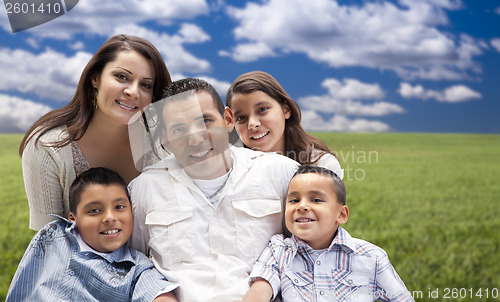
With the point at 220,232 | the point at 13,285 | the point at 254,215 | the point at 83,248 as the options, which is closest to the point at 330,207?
the point at 254,215

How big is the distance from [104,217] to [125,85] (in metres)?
0.91

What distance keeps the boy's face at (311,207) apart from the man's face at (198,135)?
0.46 m

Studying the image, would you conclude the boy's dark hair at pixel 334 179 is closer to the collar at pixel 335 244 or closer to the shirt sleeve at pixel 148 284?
the collar at pixel 335 244

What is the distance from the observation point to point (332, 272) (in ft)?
8.36

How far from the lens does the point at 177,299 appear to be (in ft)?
8.32

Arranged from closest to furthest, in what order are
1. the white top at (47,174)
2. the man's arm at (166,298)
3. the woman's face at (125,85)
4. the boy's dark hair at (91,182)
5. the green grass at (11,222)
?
the man's arm at (166,298)
the boy's dark hair at (91,182)
the woman's face at (125,85)
the white top at (47,174)
the green grass at (11,222)

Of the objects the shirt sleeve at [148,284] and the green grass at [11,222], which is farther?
the green grass at [11,222]

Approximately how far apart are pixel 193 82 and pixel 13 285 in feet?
4.78

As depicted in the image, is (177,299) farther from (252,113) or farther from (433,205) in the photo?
(433,205)

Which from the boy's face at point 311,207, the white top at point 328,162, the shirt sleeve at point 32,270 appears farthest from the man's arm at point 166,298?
the white top at point 328,162

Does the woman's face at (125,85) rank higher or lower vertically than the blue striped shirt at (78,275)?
higher

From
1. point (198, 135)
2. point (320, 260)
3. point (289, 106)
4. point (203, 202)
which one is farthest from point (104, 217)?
point (289, 106)

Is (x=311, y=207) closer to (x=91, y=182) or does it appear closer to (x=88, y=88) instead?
(x=91, y=182)

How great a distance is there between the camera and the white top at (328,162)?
3385 mm
